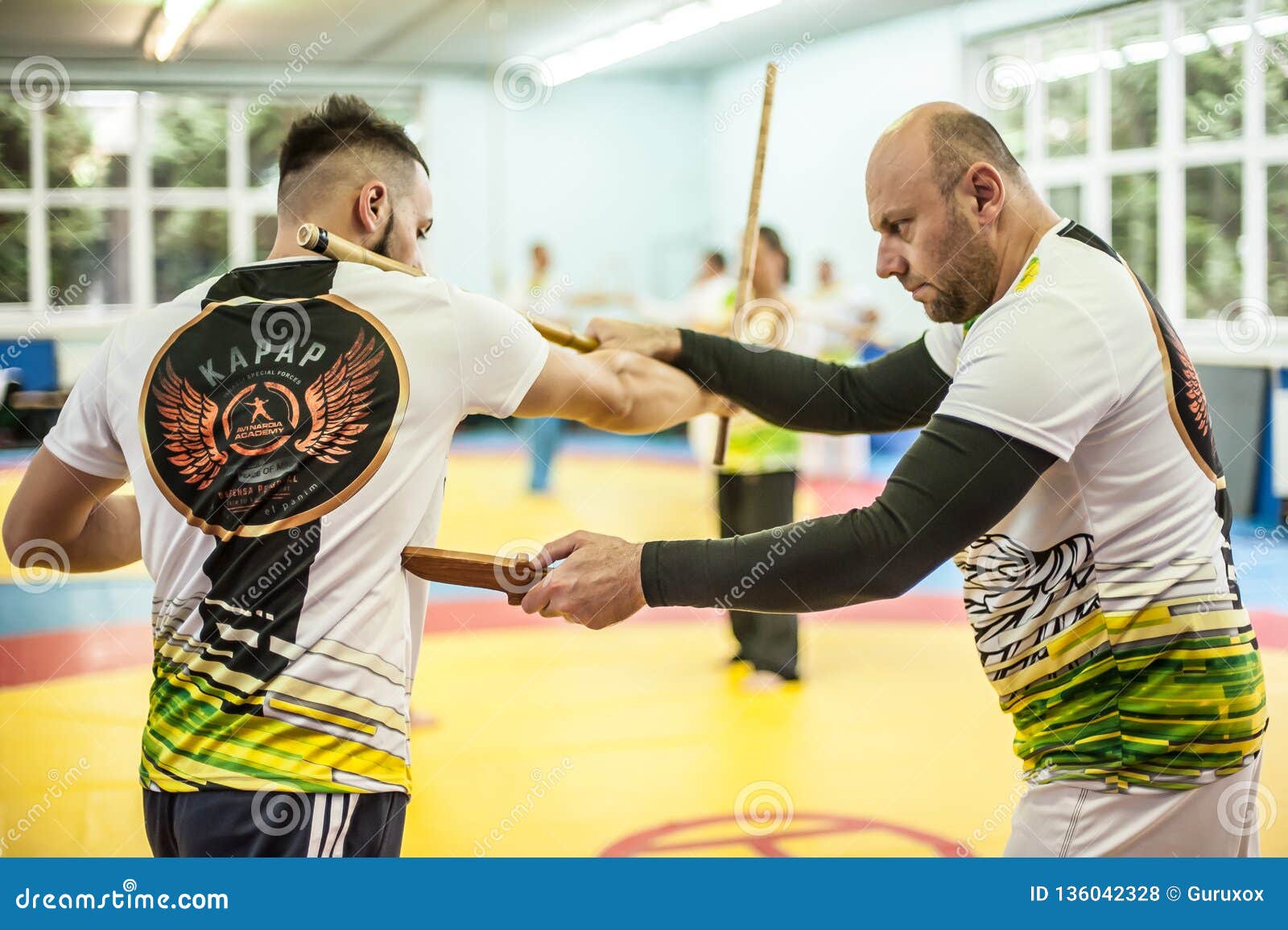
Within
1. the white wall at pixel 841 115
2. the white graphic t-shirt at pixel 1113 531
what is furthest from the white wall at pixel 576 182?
the white graphic t-shirt at pixel 1113 531

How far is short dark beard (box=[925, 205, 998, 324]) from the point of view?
197cm

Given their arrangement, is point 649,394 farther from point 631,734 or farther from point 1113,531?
point 631,734

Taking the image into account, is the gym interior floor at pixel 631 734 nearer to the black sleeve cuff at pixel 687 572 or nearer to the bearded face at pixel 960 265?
the black sleeve cuff at pixel 687 572

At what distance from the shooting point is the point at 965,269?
1976 millimetres

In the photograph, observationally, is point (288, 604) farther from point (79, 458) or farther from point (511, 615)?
point (511, 615)

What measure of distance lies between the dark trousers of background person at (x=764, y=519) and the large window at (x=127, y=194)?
10970mm

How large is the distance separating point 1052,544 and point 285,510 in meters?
1.11

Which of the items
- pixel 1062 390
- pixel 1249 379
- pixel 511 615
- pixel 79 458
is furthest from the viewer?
pixel 1249 379

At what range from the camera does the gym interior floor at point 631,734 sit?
3.61 meters

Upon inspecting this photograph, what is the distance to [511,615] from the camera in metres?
6.42

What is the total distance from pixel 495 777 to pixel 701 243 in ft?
44.5

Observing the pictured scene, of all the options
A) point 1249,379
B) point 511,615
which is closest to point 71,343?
point 511,615

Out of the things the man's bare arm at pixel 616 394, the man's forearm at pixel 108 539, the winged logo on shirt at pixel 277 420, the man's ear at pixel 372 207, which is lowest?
the man's forearm at pixel 108 539

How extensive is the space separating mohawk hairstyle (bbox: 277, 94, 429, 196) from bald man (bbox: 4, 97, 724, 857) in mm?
218
